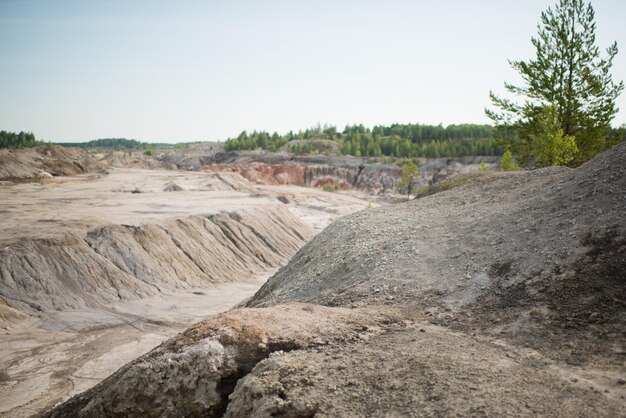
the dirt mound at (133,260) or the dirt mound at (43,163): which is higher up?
the dirt mound at (43,163)

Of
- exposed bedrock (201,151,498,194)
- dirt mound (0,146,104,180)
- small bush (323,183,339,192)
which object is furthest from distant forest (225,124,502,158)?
dirt mound (0,146,104,180)

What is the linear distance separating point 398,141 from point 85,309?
83033 mm

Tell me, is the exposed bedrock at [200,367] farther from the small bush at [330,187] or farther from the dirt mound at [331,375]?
the small bush at [330,187]

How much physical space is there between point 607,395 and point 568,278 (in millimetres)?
3089

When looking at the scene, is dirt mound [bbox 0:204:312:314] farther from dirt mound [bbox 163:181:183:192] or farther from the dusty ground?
dirt mound [bbox 163:181:183:192]

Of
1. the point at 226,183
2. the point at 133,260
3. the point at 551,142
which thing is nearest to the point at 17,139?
the point at 226,183

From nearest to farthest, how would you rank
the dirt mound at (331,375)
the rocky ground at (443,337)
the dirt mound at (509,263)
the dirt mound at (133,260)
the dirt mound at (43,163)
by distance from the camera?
1. the dirt mound at (331,375)
2. the rocky ground at (443,337)
3. the dirt mound at (509,263)
4. the dirt mound at (133,260)
5. the dirt mound at (43,163)

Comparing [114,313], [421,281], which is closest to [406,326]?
[421,281]

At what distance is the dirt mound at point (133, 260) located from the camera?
773 inches

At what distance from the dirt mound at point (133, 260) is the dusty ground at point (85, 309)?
22cm

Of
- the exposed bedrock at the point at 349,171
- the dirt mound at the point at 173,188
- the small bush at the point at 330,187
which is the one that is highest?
the exposed bedrock at the point at 349,171

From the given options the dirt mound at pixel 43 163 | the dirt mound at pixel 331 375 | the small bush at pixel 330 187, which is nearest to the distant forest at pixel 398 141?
the small bush at pixel 330 187

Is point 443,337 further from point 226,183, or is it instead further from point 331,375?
point 226,183

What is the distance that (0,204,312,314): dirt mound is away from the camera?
19.6 meters
